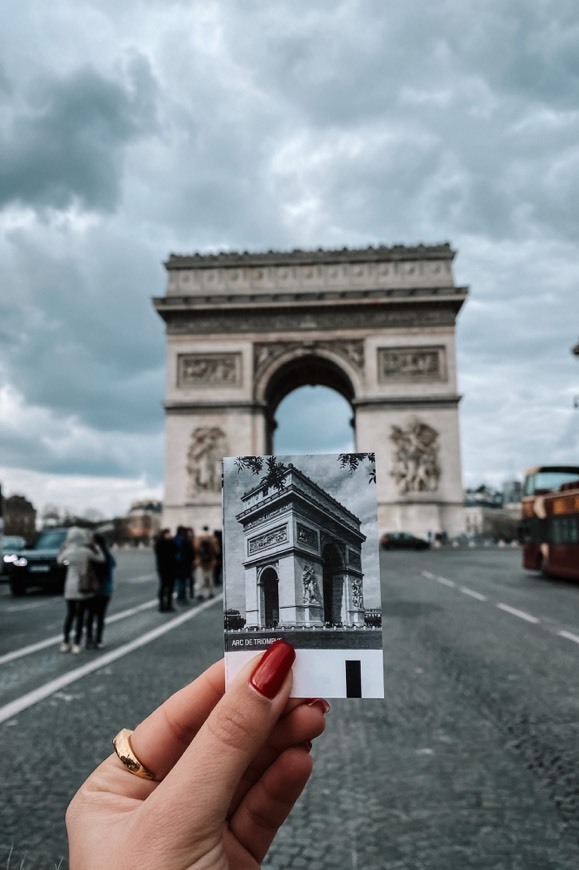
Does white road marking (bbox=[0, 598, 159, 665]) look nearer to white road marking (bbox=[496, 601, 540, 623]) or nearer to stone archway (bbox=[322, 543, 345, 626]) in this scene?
white road marking (bbox=[496, 601, 540, 623])

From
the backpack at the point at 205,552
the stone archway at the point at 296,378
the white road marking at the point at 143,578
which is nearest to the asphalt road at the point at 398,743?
the backpack at the point at 205,552

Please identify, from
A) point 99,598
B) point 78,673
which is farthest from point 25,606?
point 78,673

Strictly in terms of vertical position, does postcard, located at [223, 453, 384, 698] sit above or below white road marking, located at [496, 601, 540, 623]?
above

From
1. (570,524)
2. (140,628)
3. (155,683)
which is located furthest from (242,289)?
(155,683)

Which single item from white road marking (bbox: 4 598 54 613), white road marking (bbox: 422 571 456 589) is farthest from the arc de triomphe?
white road marking (bbox: 4 598 54 613)

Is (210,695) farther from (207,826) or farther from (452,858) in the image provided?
(452,858)

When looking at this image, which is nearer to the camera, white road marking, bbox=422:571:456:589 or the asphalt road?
the asphalt road

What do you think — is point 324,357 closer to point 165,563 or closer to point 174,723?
point 165,563
